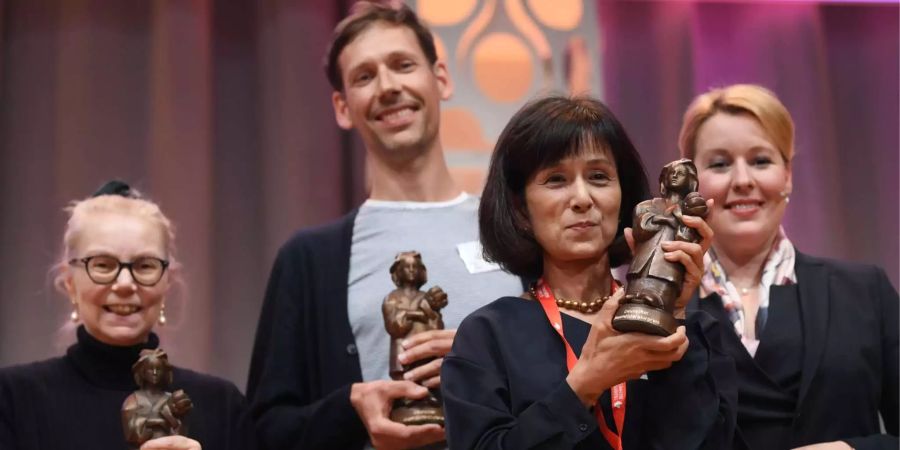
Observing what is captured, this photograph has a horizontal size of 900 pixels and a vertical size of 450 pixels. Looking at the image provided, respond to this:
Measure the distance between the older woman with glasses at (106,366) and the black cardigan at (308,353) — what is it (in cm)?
11

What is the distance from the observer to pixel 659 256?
69.3 inches

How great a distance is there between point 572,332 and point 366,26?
145 centimetres

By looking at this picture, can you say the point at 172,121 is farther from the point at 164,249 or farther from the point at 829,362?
the point at 829,362

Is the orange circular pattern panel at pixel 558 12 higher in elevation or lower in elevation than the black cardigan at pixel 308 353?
higher

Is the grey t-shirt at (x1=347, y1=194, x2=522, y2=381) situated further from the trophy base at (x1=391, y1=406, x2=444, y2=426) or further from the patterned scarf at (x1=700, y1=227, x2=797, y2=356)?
the patterned scarf at (x1=700, y1=227, x2=797, y2=356)

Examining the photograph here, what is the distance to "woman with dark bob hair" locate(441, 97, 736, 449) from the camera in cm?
177

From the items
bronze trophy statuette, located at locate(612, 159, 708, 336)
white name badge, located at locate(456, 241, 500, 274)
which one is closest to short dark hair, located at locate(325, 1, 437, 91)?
white name badge, located at locate(456, 241, 500, 274)

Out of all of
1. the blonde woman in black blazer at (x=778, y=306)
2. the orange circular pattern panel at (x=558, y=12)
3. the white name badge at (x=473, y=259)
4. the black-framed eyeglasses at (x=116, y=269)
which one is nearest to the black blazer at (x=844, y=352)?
the blonde woman in black blazer at (x=778, y=306)

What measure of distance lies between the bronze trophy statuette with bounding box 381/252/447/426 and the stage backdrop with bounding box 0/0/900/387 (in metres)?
1.34

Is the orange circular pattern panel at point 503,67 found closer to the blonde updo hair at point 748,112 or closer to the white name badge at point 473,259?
the white name badge at point 473,259

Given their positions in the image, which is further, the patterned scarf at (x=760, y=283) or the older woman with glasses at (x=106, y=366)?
the older woman with glasses at (x=106, y=366)

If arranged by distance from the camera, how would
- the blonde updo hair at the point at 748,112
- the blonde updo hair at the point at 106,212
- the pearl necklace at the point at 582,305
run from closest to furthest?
1. the pearl necklace at the point at 582,305
2. the blonde updo hair at the point at 748,112
3. the blonde updo hair at the point at 106,212

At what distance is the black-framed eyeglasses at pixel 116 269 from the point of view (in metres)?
2.75

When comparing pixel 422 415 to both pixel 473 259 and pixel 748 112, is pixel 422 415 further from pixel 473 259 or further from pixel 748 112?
pixel 748 112
